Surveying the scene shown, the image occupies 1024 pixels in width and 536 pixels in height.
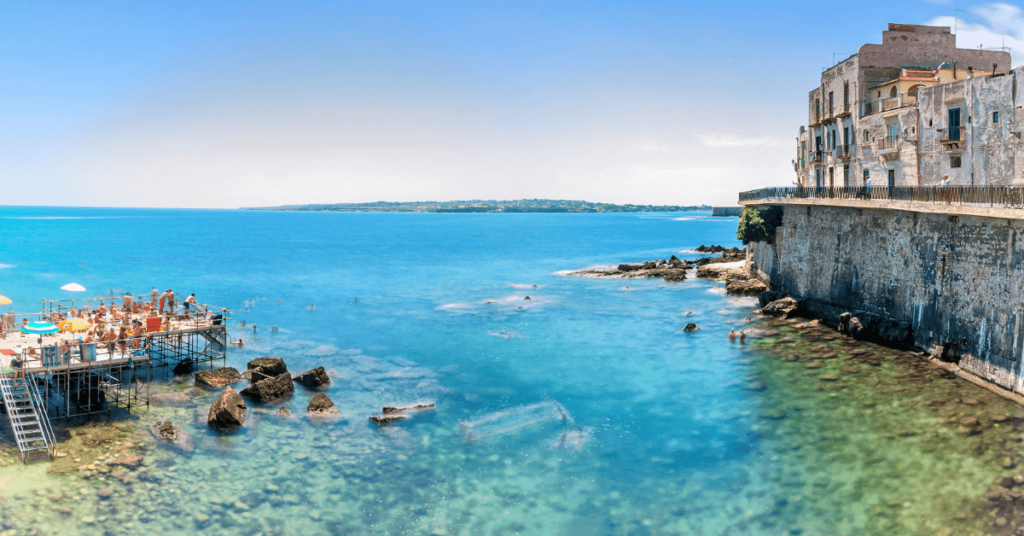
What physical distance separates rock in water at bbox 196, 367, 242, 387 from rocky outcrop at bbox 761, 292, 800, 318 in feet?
101

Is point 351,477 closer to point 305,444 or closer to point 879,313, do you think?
point 305,444

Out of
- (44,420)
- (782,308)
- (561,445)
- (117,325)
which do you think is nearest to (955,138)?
(782,308)

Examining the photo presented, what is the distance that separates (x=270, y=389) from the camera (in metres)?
24.9

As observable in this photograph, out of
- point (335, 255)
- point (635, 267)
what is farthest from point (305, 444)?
point (335, 255)

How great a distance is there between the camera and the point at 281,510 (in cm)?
1655

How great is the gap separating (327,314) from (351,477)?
2843 centimetres

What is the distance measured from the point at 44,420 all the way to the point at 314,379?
913 cm

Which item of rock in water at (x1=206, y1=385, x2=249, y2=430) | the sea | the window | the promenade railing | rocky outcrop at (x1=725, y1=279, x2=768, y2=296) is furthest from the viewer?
rocky outcrop at (x1=725, y1=279, x2=768, y2=296)

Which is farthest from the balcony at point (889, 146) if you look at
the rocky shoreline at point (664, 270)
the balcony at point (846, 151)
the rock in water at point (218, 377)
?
the rock in water at point (218, 377)

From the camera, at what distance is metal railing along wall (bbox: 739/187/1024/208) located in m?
22.6

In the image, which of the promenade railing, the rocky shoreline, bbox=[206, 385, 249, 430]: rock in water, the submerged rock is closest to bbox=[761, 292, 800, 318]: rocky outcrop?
the promenade railing

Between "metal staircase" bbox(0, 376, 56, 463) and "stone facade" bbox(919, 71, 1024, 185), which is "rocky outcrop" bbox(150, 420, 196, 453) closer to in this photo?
"metal staircase" bbox(0, 376, 56, 463)

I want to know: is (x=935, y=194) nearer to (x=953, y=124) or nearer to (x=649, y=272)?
(x=953, y=124)

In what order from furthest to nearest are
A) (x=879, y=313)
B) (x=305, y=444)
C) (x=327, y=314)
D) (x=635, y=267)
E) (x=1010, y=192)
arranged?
(x=635, y=267) → (x=327, y=314) → (x=879, y=313) → (x=1010, y=192) → (x=305, y=444)
